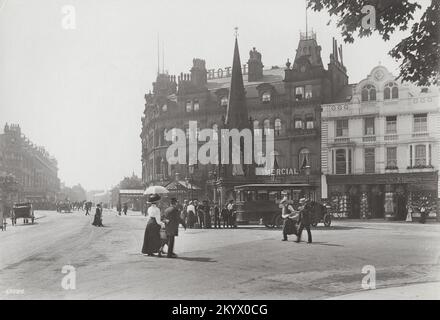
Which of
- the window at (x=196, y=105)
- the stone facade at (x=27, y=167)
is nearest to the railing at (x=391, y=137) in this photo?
the window at (x=196, y=105)

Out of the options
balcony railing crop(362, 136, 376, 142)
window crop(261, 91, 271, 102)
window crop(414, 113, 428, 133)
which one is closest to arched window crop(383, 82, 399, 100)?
window crop(414, 113, 428, 133)

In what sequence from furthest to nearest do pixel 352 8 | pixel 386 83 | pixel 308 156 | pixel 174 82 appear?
pixel 174 82 < pixel 308 156 < pixel 386 83 < pixel 352 8

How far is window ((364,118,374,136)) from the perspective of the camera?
4181 cm

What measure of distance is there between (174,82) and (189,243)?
1780 inches

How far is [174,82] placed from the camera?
62156 millimetres

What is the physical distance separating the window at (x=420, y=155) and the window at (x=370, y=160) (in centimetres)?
357

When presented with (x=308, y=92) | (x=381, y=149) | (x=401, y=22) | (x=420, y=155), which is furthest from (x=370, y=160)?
(x=401, y=22)

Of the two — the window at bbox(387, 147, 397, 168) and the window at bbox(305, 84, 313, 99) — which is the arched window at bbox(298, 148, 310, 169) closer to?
the window at bbox(305, 84, 313, 99)

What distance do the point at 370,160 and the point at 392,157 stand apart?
192cm

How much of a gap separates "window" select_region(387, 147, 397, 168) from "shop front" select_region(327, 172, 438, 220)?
2.63 ft

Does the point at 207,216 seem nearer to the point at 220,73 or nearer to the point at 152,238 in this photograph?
the point at 152,238

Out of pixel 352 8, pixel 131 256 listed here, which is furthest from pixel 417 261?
pixel 131 256

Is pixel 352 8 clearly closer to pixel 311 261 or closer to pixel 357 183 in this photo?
pixel 311 261

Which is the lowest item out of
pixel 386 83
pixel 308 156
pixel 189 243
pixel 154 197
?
pixel 189 243
